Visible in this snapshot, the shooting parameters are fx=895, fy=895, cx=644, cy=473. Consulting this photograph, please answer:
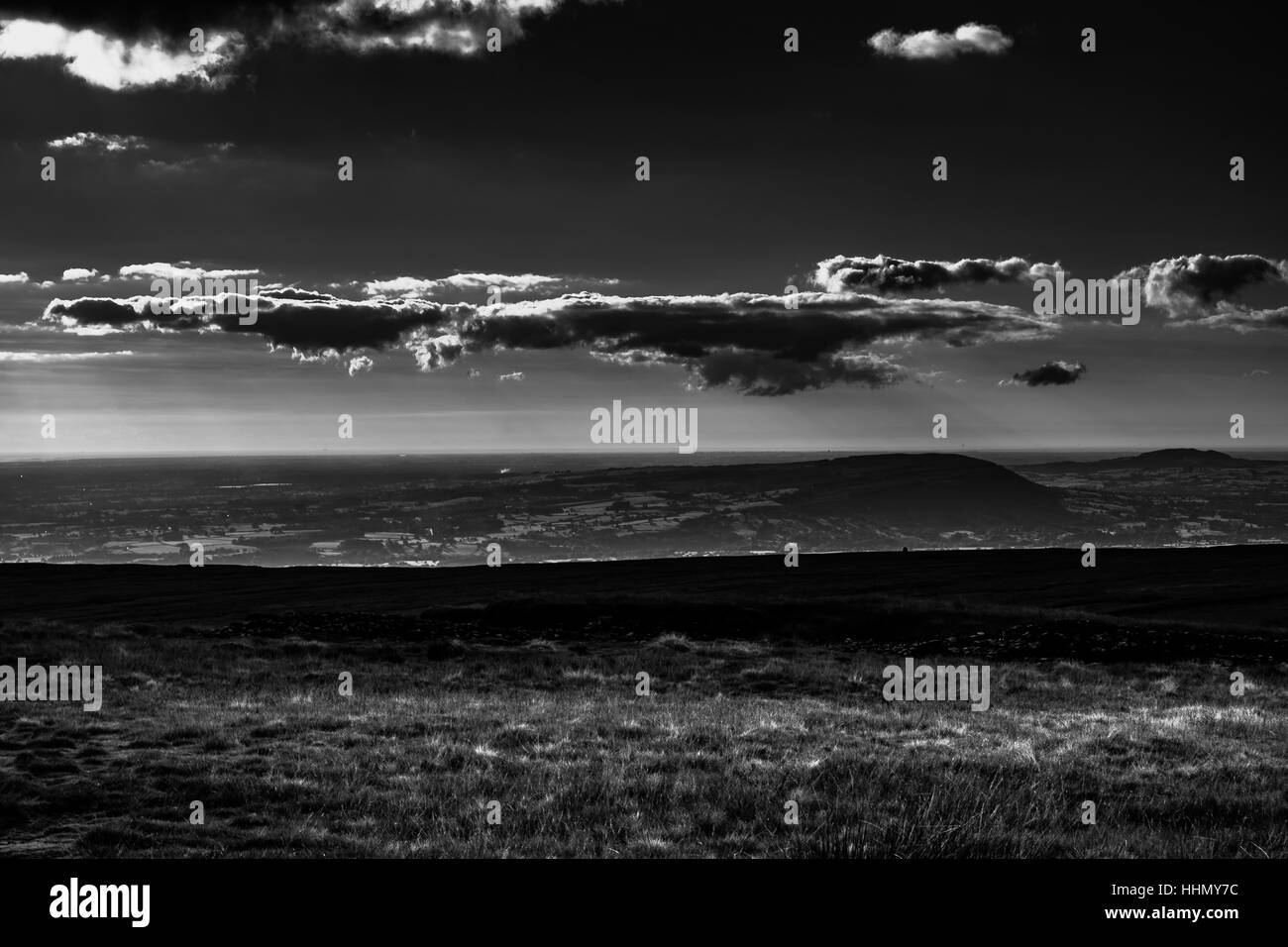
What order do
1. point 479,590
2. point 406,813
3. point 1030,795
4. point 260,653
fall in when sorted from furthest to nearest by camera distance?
point 479,590, point 260,653, point 1030,795, point 406,813

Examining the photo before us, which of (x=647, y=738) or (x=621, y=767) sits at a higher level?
(x=621, y=767)

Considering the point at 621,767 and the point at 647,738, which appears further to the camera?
the point at 647,738

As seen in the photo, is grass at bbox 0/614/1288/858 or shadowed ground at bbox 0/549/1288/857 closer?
grass at bbox 0/614/1288/858

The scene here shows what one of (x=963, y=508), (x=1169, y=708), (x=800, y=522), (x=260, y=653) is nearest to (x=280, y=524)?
(x=800, y=522)

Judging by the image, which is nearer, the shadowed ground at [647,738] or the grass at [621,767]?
the grass at [621,767]
